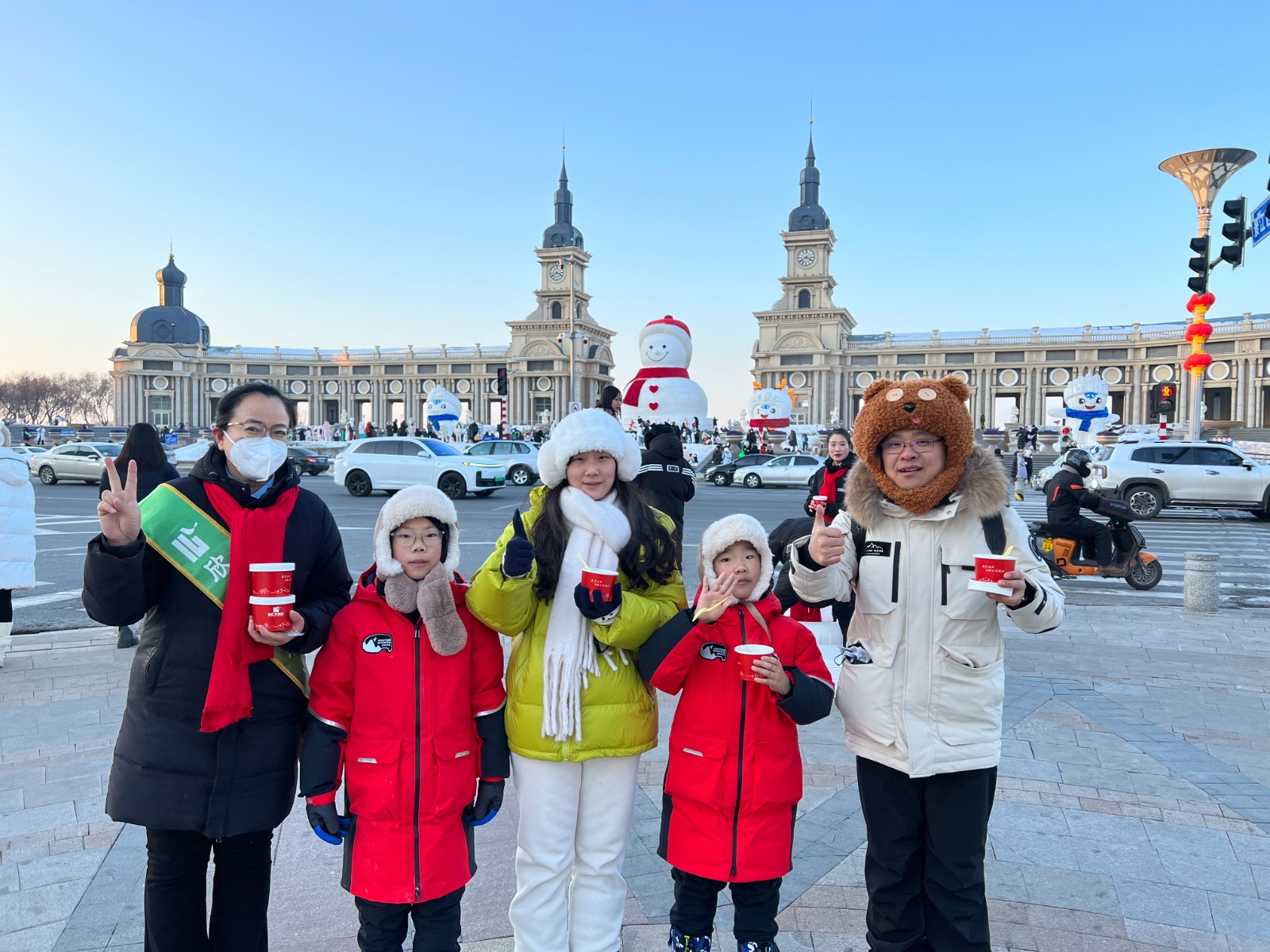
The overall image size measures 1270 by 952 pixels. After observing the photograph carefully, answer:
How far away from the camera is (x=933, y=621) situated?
2.33 metres

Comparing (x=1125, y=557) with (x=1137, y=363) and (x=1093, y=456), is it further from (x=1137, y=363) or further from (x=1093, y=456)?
(x=1137, y=363)

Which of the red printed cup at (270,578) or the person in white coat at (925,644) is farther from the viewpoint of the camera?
the person in white coat at (925,644)

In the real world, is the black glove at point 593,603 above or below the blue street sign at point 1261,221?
below

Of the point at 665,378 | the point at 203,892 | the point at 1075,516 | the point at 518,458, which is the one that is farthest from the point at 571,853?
the point at 518,458

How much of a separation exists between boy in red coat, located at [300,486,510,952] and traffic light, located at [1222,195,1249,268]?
12387 millimetres

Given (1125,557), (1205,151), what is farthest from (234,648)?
(1205,151)

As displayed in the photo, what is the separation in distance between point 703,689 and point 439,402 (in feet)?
121

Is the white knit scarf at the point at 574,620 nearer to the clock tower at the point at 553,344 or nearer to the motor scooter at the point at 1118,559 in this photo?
the motor scooter at the point at 1118,559

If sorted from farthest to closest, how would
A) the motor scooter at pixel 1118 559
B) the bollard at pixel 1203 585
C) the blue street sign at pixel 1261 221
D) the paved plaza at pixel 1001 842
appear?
the blue street sign at pixel 1261 221, the motor scooter at pixel 1118 559, the bollard at pixel 1203 585, the paved plaza at pixel 1001 842

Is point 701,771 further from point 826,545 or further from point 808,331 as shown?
point 808,331

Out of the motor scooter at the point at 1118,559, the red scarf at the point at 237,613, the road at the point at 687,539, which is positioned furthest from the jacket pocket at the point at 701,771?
the motor scooter at the point at 1118,559

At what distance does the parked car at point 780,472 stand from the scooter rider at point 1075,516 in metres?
15.2

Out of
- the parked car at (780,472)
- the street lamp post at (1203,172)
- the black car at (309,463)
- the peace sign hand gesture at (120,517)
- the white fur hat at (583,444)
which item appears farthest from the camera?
the black car at (309,463)

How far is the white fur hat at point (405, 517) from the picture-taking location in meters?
2.34
